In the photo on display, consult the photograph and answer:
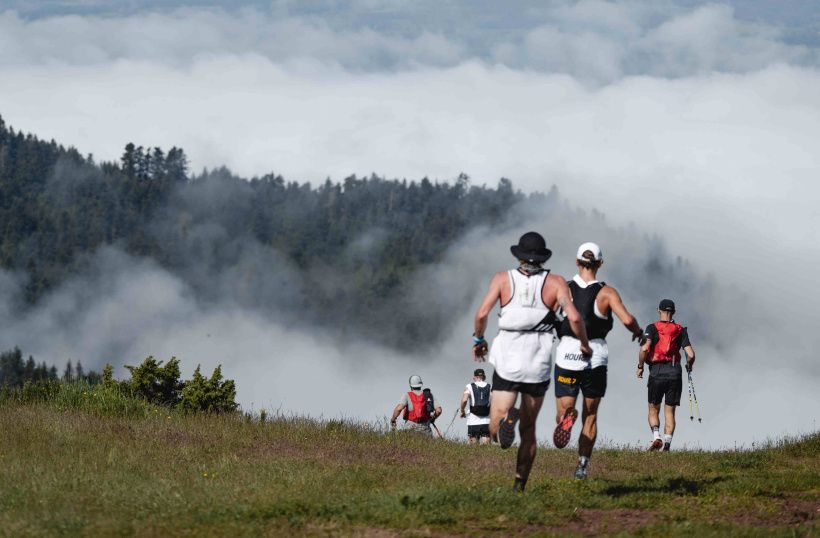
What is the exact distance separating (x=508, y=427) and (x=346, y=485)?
1.74 metres

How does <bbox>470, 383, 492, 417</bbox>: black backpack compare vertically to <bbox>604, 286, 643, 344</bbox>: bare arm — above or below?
below

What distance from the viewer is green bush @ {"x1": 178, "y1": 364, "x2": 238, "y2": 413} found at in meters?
14.5

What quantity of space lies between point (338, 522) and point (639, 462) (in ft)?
17.6

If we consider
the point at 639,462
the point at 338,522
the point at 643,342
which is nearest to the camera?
the point at 338,522

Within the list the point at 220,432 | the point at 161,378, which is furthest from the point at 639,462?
the point at 161,378

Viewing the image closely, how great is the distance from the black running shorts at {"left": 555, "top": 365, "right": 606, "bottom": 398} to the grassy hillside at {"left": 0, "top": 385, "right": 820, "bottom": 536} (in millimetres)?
861

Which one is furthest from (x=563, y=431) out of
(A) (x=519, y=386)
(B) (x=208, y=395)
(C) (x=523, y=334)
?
(B) (x=208, y=395)

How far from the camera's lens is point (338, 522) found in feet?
20.7

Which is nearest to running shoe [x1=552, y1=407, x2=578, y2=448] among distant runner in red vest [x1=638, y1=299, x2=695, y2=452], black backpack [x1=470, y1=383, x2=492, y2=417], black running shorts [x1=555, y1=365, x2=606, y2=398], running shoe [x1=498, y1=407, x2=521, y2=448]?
black running shorts [x1=555, y1=365, x2=606, y2=398]

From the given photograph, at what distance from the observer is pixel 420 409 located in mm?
14195

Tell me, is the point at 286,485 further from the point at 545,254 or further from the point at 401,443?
the point at 401,443

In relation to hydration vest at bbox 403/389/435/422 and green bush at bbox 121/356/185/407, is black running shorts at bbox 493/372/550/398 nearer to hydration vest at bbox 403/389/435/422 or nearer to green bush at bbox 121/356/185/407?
hydration vest at bbox 403/389/435/422

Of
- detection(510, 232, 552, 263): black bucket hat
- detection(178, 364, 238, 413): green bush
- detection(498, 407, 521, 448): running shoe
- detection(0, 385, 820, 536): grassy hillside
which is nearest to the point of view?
detection(0, 385, 820, 536): grassy hillside

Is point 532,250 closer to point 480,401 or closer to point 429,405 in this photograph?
point 429,405
